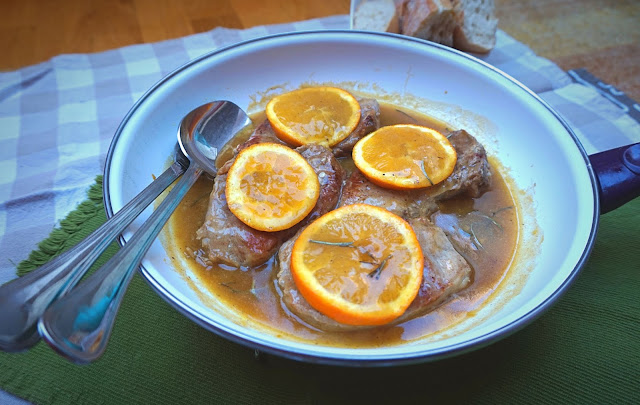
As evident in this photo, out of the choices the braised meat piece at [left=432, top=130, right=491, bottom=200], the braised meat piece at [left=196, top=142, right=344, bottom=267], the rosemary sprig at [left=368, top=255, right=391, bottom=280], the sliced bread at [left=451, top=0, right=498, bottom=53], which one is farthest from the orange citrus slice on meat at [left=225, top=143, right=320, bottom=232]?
the sliced bread at [left=451, top=0, right=498, bottom=53]

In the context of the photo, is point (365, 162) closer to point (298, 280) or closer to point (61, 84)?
point (298, 280)

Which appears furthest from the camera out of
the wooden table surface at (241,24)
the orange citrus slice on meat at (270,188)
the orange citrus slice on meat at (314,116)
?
the wooden table surface at (241,24)

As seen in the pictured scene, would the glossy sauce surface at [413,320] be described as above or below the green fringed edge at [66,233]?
above

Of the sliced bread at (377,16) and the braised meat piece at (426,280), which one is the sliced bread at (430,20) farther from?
the braised meat piece at (426,280)

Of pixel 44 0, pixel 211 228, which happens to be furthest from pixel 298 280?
pixel 44 0

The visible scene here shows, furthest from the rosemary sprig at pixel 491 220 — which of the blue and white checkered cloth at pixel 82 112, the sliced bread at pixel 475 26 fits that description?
the sliced bread at pixel 475 26

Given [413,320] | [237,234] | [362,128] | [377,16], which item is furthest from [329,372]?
[377,16]
